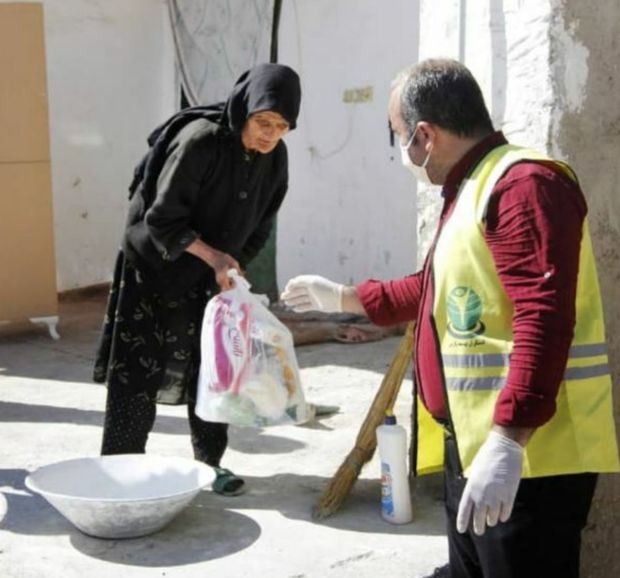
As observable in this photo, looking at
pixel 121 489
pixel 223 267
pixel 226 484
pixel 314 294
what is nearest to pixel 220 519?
pixel 226 484

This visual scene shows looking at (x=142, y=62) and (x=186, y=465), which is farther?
(x=142, y=62)

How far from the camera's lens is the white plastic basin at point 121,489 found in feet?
12.1

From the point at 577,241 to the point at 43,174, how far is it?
5709 millimetres

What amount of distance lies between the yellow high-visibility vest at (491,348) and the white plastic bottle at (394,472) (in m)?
1.47

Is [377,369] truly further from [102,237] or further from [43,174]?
[102,237]

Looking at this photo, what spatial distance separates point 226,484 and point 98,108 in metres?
5.54

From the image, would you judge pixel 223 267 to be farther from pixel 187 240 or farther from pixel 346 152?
pixel 346 152

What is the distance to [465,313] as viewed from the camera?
8.00 feet

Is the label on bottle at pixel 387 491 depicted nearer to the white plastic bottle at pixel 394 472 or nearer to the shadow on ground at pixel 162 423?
the white plastic bottle at pixel 394 472

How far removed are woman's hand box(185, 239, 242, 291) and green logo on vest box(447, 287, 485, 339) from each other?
5.61 ft

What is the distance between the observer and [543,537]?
97.5 inches

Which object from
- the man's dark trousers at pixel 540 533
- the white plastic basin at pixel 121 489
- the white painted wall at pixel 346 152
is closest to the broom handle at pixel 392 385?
A: the white plastic basin at pixel 121 489

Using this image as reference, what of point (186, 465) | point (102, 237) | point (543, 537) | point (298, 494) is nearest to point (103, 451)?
point (186, 465)

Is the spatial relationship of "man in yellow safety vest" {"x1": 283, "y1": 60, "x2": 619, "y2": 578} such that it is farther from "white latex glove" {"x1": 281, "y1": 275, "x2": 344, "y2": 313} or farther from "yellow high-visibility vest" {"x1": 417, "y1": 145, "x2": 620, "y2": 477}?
"white latex glove" {"x1": 281, "y1": 275, "x2": 344, "y2": 313}
